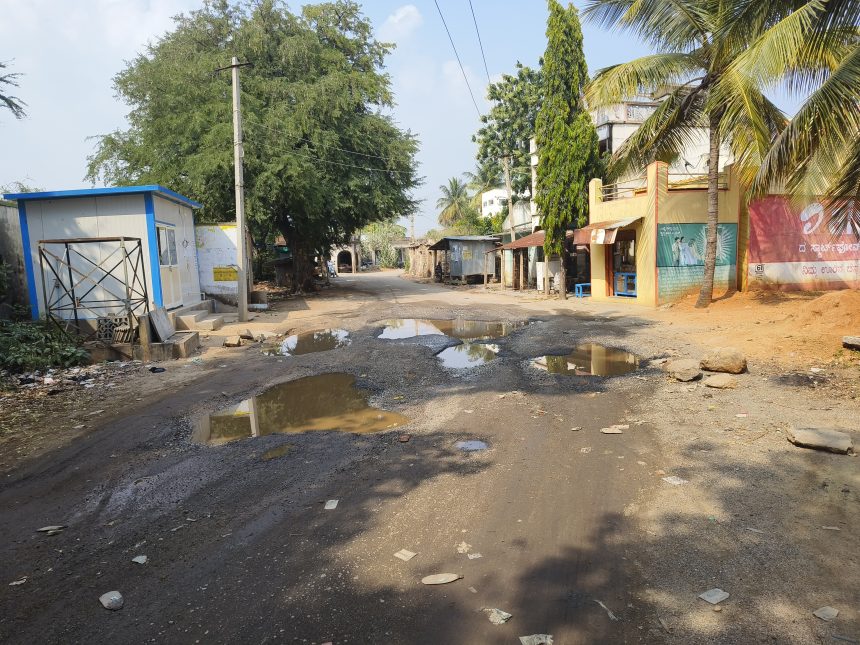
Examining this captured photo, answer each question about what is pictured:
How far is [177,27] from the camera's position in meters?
22.4

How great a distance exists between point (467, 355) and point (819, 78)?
7645 mm

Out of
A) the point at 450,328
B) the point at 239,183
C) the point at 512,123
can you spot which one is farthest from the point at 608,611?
the point at 512,123

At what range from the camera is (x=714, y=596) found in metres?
2.68

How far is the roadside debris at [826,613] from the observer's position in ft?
8.19

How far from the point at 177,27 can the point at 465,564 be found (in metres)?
26.1

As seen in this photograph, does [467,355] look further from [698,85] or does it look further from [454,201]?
[454,201]

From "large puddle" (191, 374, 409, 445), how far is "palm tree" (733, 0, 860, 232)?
7223mm

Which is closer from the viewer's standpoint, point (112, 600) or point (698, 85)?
point (112, 600)

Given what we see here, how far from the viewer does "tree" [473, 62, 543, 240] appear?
34750 mm

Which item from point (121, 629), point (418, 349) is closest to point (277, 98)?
point (418, 349)

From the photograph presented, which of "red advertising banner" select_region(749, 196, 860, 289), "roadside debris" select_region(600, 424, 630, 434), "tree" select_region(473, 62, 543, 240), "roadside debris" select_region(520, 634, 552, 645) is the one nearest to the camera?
"roadside debris" select_region(520, 634, 552, 645)

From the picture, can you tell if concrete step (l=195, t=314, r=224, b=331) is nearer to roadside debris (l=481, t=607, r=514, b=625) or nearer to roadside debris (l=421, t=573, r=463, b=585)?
roadside debris (l=421, t=573, r=463, b=585)

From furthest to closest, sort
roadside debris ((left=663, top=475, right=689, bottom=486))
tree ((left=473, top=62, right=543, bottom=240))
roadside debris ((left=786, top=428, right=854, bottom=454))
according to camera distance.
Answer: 1. tree ((left=473, top=62, right=543, bottom=240))
2. roadside debris ((left=786, top=428, right=854, bottom=454))
3. roadside debris ((left=663, top=475, right=689, bottom=486))

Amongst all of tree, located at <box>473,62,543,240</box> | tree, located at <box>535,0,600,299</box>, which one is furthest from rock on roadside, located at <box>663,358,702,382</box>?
tree, located at <box>473,62,543,240</box>
